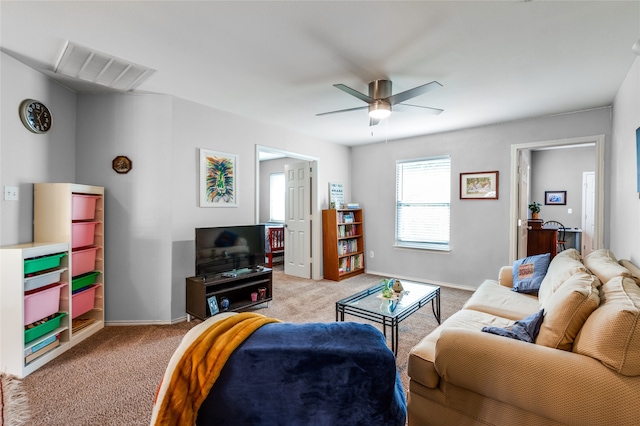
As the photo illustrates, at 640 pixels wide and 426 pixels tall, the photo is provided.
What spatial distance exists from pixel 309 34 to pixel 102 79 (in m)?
2.08

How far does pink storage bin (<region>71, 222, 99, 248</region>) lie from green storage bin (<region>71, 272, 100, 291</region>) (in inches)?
12.2

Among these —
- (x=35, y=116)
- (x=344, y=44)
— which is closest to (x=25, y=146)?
(x=35, y=116)

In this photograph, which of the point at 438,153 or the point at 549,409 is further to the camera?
the point at 438,153

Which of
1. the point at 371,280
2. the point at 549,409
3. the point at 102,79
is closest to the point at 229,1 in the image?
the point at 102,79

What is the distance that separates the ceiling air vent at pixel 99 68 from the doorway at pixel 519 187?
4512 millimetres

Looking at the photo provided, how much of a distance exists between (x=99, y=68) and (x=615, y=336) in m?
3.83

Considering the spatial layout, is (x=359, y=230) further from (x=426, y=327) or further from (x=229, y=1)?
(x=229, y=1)

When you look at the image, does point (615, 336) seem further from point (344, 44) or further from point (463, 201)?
point (463, 201)

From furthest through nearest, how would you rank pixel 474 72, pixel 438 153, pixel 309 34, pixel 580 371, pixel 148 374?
pixel 438 153, pixel 474 72, pixel 148 374, pixel 309 34, pixel 580 371

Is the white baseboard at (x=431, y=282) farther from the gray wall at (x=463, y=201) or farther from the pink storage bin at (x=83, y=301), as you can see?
the pink storage bin at (x=83, y=301)

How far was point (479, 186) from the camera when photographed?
440 cm

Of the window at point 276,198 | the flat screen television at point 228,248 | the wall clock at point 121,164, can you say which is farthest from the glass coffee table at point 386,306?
the window at point 276,198

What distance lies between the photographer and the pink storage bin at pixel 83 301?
272 centimetres

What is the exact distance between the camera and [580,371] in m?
1.22
